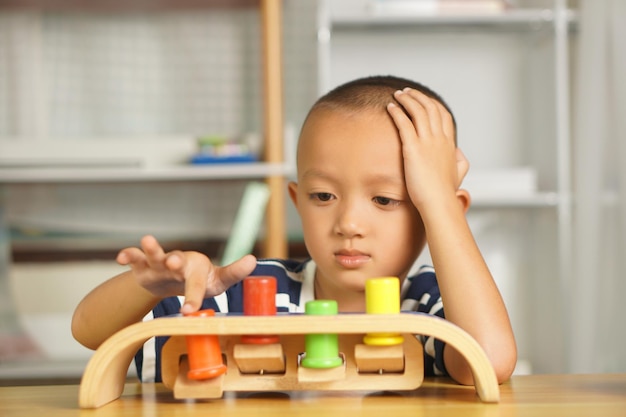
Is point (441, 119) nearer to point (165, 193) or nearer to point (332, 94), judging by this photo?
point (332, 94)

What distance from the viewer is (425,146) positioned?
890 mm

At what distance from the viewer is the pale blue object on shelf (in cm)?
254

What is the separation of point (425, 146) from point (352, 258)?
14 centimetres

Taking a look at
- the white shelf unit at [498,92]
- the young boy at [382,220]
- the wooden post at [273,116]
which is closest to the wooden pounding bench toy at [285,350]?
the young boy at [382,220]

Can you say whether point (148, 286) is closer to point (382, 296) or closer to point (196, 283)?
point (196, 283)

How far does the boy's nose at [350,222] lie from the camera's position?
852 mm

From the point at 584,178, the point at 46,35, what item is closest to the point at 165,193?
the point at 46,35

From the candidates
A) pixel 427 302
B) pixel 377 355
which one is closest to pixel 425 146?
pixel 427 302

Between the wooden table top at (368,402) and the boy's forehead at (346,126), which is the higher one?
the boy's forehead at (346,126)

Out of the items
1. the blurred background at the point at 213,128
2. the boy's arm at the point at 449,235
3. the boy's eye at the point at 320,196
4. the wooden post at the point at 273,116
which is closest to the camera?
the boy's arm at the point at 449,235

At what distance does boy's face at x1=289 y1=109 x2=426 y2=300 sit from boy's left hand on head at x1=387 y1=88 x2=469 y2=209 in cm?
1

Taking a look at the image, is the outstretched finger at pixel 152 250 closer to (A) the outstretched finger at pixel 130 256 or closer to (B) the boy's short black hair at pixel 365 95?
(A) the outstretched finger at pixel 130 256

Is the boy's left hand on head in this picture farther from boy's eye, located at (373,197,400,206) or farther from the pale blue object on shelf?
the pale blue object on shelf

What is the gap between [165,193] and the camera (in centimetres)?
273
